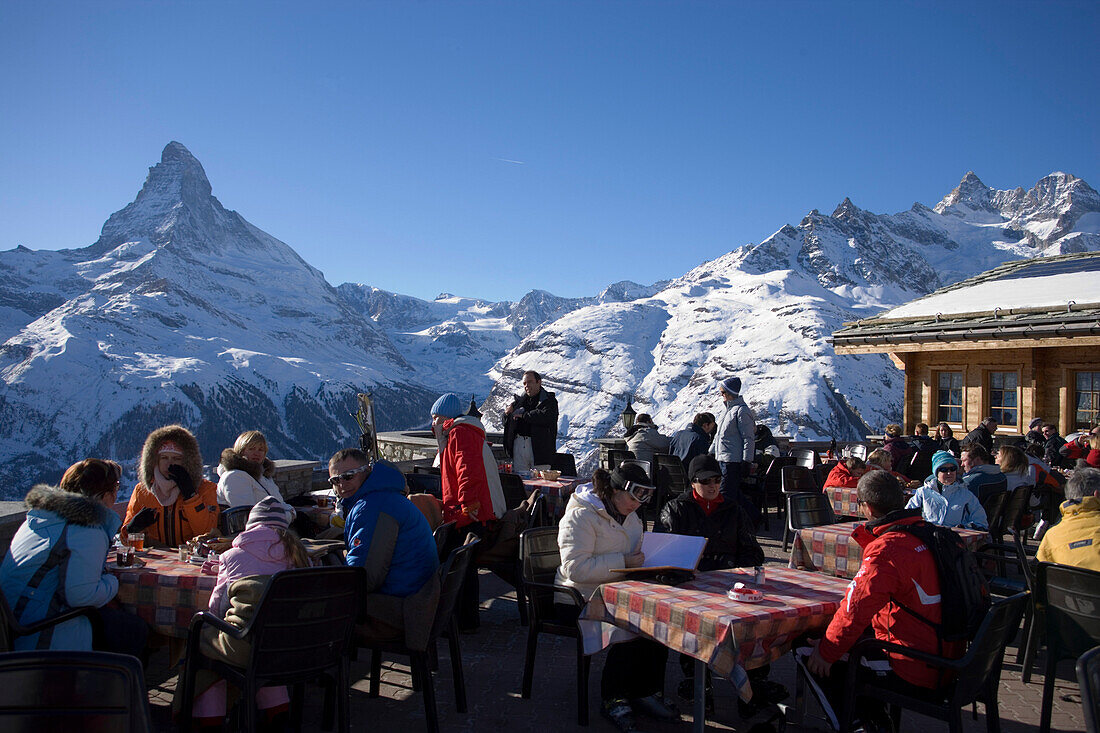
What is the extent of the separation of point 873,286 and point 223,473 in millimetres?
210380

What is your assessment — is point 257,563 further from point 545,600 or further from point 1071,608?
point 1071,608

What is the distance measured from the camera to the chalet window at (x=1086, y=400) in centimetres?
1089

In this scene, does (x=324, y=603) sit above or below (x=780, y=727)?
above

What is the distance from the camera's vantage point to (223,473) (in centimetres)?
475

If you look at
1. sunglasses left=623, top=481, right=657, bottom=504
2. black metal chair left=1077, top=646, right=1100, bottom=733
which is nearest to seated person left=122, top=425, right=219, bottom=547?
sunglasses left=623, top=481, right=657, bottom=504

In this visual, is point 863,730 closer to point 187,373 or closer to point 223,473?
point 223,473

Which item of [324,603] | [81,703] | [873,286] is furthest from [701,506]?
[873,286]

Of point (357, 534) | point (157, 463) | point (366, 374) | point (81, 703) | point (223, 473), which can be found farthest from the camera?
point (366, 374)

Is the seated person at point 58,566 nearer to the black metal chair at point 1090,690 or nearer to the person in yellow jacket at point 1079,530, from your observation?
the black metal chair at point 1090,690

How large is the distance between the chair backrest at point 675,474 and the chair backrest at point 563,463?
3.39ft

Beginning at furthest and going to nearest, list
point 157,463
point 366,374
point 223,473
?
point 366,374 → point 223,473 → point 157,463

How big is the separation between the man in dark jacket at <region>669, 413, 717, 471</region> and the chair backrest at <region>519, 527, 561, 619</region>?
4606mm

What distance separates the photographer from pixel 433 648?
13.3 ft

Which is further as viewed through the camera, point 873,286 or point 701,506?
point 873,286
